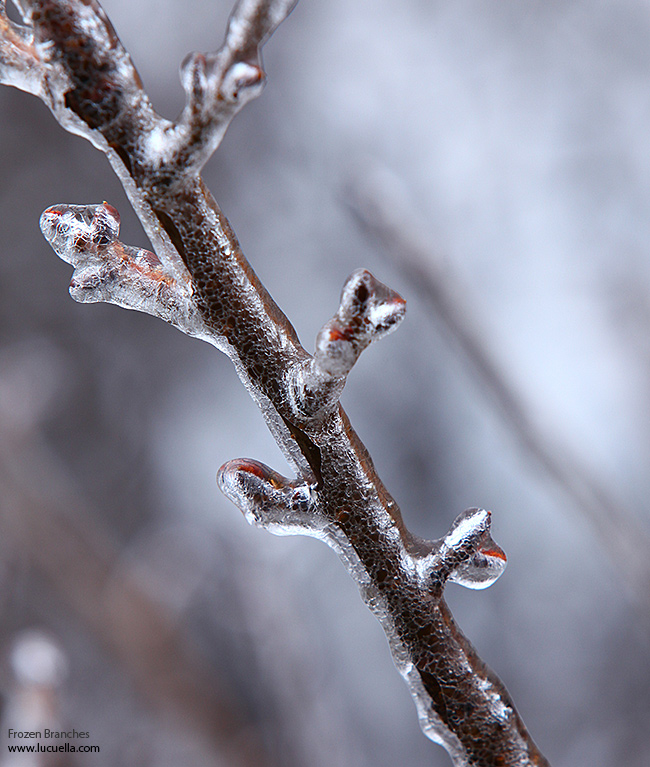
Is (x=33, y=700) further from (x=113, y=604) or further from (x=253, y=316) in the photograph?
(x=253, y=316)

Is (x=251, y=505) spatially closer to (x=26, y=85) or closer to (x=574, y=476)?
(x=26, y=85)

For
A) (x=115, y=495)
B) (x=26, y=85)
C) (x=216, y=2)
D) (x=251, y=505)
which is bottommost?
(x=251, y=505)

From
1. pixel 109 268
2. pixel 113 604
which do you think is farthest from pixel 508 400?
pixel 113 604

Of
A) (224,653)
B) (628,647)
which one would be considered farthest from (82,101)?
(628,647)

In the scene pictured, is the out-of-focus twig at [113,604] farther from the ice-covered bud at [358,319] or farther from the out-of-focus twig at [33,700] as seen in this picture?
the ice-covered bud at [358,319]

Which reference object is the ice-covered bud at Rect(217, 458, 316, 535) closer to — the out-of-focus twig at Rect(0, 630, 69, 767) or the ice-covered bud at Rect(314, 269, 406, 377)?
the ice-covered bud at Rect(314, 269, 406, 377)

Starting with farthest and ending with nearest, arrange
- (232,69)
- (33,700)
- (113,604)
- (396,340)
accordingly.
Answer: (396,340) < (113,604) < (33,700) < (232,69)

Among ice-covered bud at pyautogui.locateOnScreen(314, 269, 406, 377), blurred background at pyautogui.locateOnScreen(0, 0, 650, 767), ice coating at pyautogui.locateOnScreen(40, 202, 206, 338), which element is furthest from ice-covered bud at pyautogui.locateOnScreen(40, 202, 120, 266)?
blurred background at pyautogui.locateOnScreen(0, 0, 650, 767)
